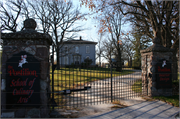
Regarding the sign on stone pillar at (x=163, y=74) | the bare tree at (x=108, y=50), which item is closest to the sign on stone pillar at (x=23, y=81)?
the sign on stone pillar at (x=163, y=74)

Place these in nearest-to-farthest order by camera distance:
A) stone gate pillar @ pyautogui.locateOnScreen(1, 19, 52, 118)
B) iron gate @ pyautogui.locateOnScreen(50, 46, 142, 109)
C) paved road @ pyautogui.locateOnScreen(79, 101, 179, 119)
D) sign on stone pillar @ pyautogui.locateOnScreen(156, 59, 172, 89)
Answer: stone gate pillar @ pyautogui.locateOnScreen(1, 19, 52, 118), paved road @ pyautogui.locateOnScreen(79, 101, 179, 119), iron gate @ pyautogui.locateOnScreen(50, 46, 142, 109), sign on stone pillar @ pyautogui.locateOnScreen(156, 59, 172, 89)

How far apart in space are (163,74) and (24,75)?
552 centimetres

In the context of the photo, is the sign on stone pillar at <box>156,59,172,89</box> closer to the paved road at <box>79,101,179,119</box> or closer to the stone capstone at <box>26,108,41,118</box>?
the paved road at <box>79,101,179,119</box>

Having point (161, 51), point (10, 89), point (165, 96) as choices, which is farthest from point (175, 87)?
point (10, 89)

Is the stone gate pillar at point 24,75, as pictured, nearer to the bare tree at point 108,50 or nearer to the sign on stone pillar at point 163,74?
the sign on stone pillar at point 163,74

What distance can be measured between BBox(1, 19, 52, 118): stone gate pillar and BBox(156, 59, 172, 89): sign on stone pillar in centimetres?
479

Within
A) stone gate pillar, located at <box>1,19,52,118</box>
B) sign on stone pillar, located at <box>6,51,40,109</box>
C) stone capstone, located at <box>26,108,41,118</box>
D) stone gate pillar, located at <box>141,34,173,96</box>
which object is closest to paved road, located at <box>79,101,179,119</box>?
stone gate pillar, located at <box>141,34,173,96</box>

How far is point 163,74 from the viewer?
5520mm

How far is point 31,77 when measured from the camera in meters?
3.27

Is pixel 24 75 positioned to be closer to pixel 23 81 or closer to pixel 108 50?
pixel 23 81

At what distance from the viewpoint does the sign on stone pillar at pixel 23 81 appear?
3.23m

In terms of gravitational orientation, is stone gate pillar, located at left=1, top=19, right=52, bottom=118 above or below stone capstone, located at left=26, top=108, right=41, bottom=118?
above

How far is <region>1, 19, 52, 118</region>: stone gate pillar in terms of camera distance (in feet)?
10.6

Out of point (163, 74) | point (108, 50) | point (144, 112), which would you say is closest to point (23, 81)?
point (144, 112)
